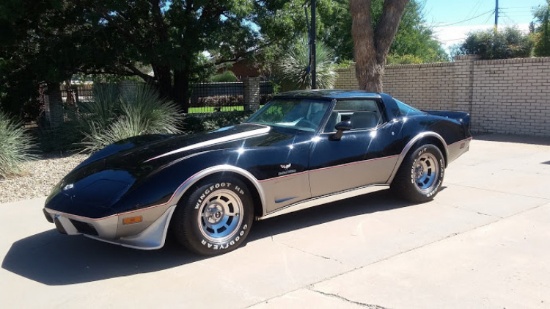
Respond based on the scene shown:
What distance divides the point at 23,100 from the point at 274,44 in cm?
778

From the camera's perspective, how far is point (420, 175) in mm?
6453

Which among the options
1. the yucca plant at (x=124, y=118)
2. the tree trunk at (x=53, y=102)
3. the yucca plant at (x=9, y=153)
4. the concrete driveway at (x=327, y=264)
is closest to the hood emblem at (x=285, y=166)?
the concrete driveway at (x=327, y=264)

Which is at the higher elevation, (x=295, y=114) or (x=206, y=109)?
(x=295, y=114)

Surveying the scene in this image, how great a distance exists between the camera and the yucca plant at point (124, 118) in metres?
10.2

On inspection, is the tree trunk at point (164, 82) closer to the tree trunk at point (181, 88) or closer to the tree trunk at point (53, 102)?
the tree trunk at point (181, 88)

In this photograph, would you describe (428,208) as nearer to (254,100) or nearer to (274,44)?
(274,44)

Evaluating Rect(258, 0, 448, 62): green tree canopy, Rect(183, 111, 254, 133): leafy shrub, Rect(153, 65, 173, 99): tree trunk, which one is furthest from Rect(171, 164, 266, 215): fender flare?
Rect(153, 65, 173, 99): tree trunk

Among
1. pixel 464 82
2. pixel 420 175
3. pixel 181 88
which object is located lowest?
pixel 420 175

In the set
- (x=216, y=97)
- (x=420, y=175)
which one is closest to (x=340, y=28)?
(x=216, y=97)

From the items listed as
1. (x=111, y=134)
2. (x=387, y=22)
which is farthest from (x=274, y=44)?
(x=111, y=134)

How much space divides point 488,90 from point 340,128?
31.8 ft

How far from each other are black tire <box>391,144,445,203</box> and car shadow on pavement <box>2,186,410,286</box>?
0.53 m

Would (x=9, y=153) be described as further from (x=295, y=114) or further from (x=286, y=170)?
(x=286, y=170)

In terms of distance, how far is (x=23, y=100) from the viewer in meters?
15.1
